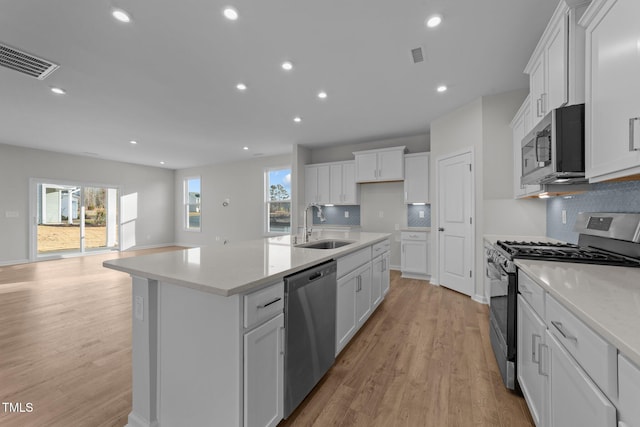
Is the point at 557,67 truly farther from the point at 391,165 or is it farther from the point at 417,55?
the point at 391,165

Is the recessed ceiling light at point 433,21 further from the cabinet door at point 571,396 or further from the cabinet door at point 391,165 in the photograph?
the cabinet door at point 391,165

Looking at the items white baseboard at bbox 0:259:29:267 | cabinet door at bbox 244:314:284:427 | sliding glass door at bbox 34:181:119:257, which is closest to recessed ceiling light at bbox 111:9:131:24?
cabinet door at bbox 244:314:284:427

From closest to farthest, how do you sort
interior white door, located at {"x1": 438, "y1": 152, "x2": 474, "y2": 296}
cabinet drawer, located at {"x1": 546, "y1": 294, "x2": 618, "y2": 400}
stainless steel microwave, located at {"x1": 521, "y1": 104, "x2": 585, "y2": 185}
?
cabinet drawer, located at {"x1": 546, "y1": 294, "x2": 618, "y2": 400} → stainless steel microwave, located at {"x1": 521, "y1": 104, "x2": 585, "y2": 185} → interior white door, located at {"x1": 438, "y1": 152, "x2": 474, "y2": 296}

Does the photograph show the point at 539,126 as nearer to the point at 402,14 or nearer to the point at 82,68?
the point at 402,14

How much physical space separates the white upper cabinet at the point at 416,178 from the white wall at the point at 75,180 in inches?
310

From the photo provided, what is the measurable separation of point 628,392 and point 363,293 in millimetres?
1921

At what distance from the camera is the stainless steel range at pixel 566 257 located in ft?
4.76

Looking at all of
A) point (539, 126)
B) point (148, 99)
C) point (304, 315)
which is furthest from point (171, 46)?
point (539, 126)

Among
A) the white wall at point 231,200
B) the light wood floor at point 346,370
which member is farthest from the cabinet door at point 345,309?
the white wall at point 231,200

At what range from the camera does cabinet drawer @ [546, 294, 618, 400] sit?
710mm

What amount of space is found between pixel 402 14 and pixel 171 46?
6.63 feet

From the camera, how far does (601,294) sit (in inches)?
37.7

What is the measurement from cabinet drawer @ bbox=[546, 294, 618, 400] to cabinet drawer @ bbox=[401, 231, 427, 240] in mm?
3552

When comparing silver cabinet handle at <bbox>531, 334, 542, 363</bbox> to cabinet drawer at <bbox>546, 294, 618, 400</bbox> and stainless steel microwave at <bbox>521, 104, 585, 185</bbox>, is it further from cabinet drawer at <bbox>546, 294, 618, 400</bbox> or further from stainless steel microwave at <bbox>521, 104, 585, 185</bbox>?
stainless steel microwave at <bbox>521, 104, 585, 185</bbox>
